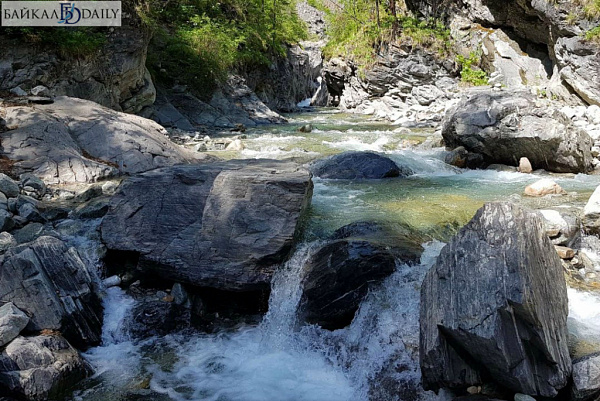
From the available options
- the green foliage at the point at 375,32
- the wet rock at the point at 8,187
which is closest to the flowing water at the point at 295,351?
the wet rock at the point at 8,187

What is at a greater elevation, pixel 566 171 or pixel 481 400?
pixel 566 171

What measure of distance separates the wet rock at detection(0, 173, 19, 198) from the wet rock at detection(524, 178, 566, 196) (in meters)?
7.99

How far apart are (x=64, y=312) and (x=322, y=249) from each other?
2.69 m

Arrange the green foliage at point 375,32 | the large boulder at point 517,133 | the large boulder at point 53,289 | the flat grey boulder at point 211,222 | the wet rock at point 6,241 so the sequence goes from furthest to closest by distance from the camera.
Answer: the green foliage at point 375,32, the large boulder at point 517,133, the flat grey boulder at point 211,222, the wet rock at point 6,241, the large boulder at point 53,289

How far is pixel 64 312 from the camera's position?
14.6 feet

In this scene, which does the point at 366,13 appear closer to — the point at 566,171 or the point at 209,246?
the point at 566,171

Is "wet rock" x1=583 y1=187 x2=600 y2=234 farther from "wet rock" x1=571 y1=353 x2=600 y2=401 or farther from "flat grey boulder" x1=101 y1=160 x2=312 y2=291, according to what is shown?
"flat grey boulder" x1=101 y1=160 x2=312 y2=291

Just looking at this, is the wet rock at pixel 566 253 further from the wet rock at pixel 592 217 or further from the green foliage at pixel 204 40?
the green foliage at pixel 204 40

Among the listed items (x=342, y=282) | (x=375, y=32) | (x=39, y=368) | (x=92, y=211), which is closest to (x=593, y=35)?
(x=375, y=32)

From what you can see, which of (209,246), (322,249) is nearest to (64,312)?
(209,246)

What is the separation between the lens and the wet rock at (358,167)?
30.1 ft

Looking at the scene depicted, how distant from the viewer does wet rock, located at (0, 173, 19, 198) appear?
645 centimetres

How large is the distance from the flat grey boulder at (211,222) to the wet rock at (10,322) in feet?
4.89

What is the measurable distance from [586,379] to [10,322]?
4.57 meters
